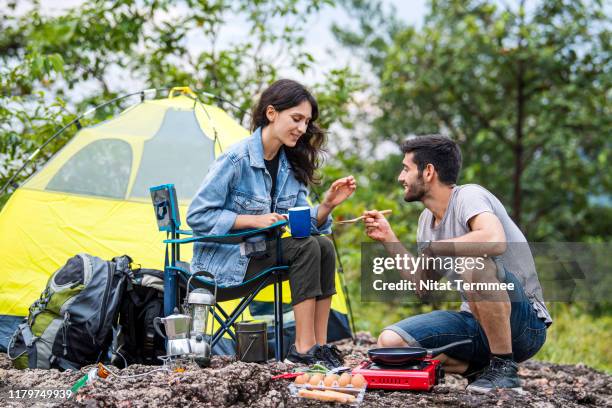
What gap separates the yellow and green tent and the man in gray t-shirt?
1.10 m

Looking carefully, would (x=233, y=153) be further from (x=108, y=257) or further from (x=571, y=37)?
(x=571, y=37)

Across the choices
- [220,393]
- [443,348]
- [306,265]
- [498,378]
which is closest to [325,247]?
[306,265]

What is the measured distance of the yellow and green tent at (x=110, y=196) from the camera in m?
4.03

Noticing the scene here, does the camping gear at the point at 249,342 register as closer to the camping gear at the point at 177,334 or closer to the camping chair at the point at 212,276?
the camping chair at the point at 212,276

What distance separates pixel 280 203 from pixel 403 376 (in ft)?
3.69

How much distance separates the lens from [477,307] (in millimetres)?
2852

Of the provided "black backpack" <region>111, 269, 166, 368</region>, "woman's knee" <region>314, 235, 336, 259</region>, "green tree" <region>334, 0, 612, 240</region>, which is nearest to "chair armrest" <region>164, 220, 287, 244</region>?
"woman's knee" <region>314, 235, 336, 259</region>

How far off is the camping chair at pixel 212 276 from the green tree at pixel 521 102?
4.96 metres

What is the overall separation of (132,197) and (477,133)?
5969 millimetres

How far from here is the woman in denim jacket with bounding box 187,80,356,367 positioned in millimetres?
3152

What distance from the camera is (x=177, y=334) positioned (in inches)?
118

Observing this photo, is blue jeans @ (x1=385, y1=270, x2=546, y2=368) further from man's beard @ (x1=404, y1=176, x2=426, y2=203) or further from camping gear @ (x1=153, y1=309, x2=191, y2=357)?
camping gear @ (x1=153, y1=309, x2=191, y2=357)

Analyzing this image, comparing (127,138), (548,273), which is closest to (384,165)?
(127,138)

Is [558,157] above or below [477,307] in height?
above
